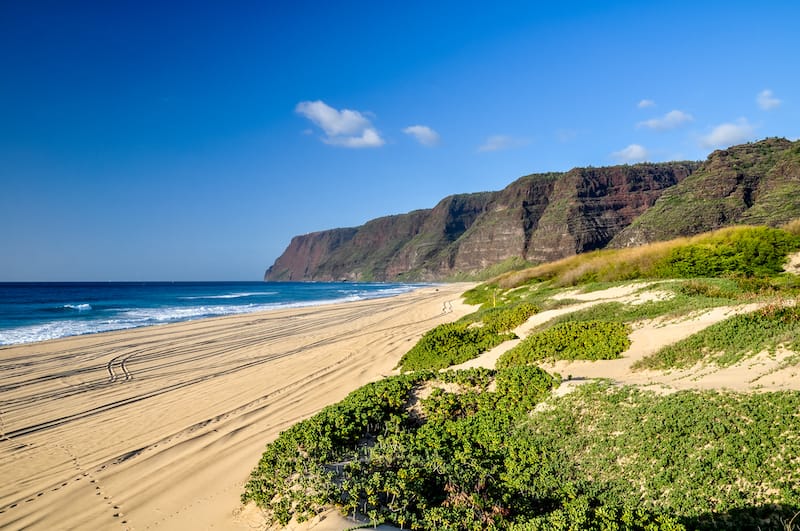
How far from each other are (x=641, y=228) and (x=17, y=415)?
2512 inches

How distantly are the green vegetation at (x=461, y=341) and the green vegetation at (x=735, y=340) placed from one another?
516cm

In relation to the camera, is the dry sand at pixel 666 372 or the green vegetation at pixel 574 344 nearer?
the dry sand at pixel 666 372

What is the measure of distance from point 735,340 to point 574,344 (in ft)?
11.1

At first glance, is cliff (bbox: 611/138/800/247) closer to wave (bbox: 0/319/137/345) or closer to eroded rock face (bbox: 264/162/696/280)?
eroded rock face (bbox: 264/162/696/280)

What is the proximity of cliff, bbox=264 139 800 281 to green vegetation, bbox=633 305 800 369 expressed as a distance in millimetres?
38398

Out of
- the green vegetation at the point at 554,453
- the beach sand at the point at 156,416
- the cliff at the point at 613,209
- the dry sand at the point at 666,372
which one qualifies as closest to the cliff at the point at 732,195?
the cliff at the point at 613,209

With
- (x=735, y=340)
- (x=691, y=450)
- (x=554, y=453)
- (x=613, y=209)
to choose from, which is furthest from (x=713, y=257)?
(x=613, y=209)

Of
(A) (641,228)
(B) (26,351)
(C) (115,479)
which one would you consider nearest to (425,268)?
(A) (641,228)

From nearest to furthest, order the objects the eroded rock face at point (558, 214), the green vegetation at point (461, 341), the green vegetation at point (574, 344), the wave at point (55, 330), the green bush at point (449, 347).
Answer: the green vegetation at point (574, 344) < the green bush at point (449, 347) < the green vegetation at point (461, 341) < the wave at point (55, 330) < the eroded rock face at point (558, 214)

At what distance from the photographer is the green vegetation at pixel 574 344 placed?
1033 cm

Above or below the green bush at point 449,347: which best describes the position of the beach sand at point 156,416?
below

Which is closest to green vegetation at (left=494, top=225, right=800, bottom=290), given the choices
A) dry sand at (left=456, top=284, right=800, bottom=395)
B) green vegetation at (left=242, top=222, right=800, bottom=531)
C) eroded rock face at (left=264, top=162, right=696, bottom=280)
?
dry sand at (left=456, top=284, right=800, bottom=395)

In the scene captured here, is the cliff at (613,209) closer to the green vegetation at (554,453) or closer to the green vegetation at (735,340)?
the green vegetation at (735,340)

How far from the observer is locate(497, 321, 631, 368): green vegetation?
1033 centimetres
